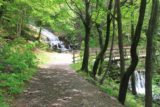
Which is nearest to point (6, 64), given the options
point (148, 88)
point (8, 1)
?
point (148, 88)

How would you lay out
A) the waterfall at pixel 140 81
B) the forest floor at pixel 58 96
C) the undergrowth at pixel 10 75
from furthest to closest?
the waterfall at pixel 140 81 < the undergrowth at pixel 10 75 < the forest floor at pixel 58 96

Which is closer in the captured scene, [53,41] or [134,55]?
[134,55]

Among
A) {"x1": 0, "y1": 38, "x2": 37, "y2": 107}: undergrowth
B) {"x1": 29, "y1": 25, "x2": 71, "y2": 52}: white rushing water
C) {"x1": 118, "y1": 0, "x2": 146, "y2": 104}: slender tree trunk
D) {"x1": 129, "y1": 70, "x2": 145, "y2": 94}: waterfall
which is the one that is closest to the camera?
{"x1": 0, "y1": 38, "x2": 37, "y2": 107}: undergrowth

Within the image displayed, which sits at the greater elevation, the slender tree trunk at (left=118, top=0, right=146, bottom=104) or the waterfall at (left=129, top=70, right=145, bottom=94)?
the slender tree trunk at (left=118, top=0, right=146, bottom=104)

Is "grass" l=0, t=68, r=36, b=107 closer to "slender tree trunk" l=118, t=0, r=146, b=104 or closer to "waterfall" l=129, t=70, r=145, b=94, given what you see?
"slender tree trunk" l=118, t=0, r=146, b=104

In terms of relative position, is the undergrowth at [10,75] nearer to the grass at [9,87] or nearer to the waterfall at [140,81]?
the grass at [9,87]

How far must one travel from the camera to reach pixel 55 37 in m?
46.5

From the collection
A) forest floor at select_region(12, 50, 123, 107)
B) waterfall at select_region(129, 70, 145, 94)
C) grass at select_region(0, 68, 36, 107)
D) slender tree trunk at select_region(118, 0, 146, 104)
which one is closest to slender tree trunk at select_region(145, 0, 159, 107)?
slender tree trunk at select_region(118, 0, 146, 104)

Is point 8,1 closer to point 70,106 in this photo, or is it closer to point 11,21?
point 11,21

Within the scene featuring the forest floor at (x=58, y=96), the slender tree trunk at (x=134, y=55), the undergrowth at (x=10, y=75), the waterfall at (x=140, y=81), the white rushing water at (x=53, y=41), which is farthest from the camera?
the white rushing water at (x=53, y=41)

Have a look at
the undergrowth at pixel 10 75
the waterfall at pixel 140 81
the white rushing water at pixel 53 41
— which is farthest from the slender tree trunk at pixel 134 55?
the white rushing water at pixel 53 41

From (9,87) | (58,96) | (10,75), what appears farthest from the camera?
(10,75)

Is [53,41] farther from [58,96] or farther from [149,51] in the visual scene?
[58,96]

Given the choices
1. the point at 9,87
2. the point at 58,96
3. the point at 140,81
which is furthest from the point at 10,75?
the point at 140,81
